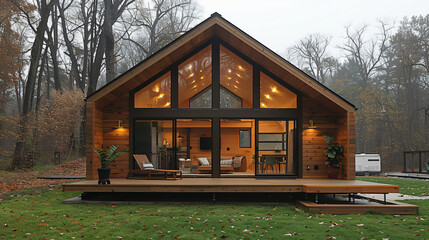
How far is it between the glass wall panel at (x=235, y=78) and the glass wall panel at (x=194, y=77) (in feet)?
1.31

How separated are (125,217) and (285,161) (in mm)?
5264

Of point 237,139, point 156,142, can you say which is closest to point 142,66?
point 156,142

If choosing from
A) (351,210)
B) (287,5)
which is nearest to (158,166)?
(351,210)

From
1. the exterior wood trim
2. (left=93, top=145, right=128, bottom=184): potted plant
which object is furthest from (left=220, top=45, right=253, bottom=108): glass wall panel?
(left=93, top=145, right=128, bottom=184): potted plant

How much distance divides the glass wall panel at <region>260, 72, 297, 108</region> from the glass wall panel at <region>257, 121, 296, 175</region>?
51 cm

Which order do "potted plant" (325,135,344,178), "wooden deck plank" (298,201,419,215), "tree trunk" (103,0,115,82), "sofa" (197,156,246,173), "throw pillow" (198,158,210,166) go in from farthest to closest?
"tree trunk" (103,0,115,82), "throw pillow" (198,158,210,166), "sofa" (197,156,246,173), "potted plant" (325,135,344,178), "wooden deck plank" (298,201,419,215)

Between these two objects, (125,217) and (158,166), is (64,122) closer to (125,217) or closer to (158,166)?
(158,166)

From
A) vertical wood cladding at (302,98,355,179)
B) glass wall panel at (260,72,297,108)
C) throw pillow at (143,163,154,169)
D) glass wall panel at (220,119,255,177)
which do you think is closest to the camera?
throw pillow at (143,163,154,169)

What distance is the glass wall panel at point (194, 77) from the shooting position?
10.9m

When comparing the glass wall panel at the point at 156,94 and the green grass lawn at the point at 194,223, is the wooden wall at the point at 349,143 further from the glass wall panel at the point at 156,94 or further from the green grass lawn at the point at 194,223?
the glass wall panel at the point at 156,94

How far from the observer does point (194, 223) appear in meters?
6.60

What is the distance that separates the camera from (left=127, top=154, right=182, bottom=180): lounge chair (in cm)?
1005

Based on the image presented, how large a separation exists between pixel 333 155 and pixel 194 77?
4.41 m

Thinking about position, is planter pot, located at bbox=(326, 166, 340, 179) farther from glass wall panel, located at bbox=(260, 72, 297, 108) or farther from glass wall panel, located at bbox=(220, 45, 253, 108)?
glass wall panel, located at bbox=(220, 45, 253, 108)
